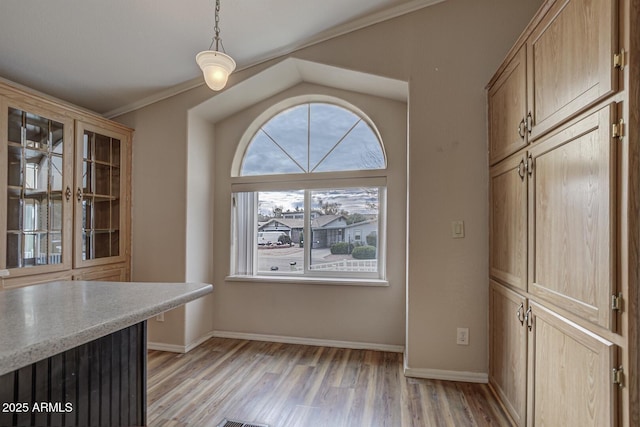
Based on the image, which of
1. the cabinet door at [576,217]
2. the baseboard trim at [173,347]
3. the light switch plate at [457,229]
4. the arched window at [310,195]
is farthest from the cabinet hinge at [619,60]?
the baseboard trim at [173,347]

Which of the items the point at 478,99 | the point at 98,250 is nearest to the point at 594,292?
the point at 478,99

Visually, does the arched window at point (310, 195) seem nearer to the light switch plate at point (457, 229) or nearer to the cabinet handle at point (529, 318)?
the light switch plate at point (457, 229)

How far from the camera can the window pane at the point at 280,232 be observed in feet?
11.2

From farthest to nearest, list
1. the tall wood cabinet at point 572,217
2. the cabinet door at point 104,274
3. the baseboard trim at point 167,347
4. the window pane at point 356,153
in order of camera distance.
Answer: the window pane at point 356,153
the baseboard trim at point 167,347
the cabinet door at point 104,274
the tall wood cabinet at point 572,217

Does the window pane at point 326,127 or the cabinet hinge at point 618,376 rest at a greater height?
the window pane at point 326,127

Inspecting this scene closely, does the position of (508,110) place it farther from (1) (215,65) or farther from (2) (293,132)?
(2) (293,132)

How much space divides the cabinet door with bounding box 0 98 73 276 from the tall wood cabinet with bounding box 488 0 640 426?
329 cm

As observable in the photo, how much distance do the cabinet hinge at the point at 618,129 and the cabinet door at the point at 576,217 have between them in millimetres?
15

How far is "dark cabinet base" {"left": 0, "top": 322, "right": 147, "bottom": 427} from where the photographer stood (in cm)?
82

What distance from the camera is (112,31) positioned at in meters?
2.29

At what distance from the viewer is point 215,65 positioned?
173cm

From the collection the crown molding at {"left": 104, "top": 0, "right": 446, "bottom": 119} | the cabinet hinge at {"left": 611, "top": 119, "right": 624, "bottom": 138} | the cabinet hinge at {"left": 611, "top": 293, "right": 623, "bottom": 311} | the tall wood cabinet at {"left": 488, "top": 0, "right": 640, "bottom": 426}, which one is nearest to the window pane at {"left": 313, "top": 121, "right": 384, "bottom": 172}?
the crown molding at {"left": 104, "top": 0, "right": 446, "bottom": 119}

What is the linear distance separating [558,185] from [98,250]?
11.3 feet

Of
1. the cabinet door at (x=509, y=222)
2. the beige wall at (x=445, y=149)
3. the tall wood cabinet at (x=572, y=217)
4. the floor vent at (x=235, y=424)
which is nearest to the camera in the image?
the tall wood cabinet at (x=572, y=217)
